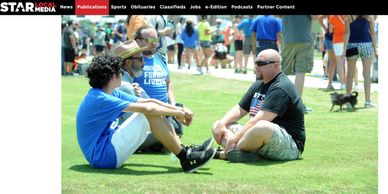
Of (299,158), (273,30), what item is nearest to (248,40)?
(273,30)

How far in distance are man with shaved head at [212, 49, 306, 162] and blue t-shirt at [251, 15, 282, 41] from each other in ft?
25.6

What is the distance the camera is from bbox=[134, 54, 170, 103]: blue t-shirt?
787cm

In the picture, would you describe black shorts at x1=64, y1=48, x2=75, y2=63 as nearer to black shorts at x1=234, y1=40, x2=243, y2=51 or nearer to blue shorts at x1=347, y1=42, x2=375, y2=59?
black shorts at x1=234, y1=40, x2=243, y2=51

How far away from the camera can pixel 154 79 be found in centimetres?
795

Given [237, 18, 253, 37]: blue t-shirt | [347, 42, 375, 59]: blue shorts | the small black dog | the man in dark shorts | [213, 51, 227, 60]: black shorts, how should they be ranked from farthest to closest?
[213, 51, 227, 60]: black shorts < the man in dark shorts < [237, 18, 253, 37]: blue t-shirt < [347, 42, 375, 59]: blue shorts < the small black dog

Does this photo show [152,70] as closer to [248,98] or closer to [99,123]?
[248,98]

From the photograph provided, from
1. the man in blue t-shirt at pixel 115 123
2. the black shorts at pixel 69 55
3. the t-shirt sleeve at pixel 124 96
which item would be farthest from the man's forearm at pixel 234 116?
the black shorts at pixel 69 55

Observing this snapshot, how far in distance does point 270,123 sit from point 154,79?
1.75 m

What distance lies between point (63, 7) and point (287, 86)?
7.51 feet

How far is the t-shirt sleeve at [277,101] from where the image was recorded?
6.89m

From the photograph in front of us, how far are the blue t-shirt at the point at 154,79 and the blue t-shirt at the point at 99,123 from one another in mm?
1293

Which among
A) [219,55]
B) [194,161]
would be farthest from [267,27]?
[219,55]

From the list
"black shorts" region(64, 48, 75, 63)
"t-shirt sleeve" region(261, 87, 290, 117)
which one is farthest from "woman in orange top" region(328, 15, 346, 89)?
"black shorts" region(64, 48, 75, 63)

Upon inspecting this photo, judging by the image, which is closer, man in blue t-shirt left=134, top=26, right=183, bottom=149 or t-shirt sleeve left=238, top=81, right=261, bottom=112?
t-shirt sleeve left=238, top=81, right=261, bottom=112
